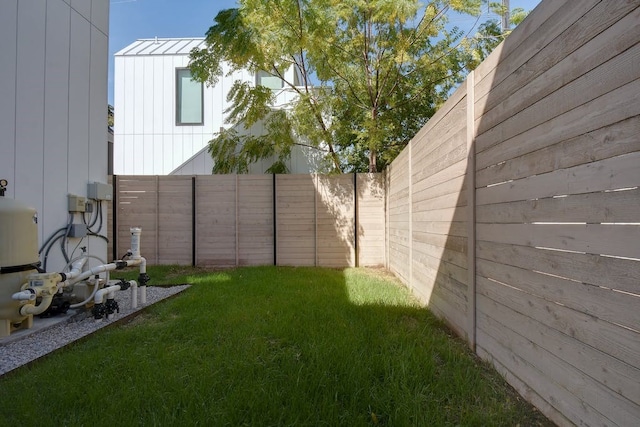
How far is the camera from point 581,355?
138 cm

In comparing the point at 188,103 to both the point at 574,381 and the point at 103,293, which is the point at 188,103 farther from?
the point at 574,381

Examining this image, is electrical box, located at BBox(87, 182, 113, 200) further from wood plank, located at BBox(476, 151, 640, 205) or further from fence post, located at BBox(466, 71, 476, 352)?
wood plank, located at BBox(476, 151, 640, 205)

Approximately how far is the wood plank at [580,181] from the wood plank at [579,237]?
0.15 m

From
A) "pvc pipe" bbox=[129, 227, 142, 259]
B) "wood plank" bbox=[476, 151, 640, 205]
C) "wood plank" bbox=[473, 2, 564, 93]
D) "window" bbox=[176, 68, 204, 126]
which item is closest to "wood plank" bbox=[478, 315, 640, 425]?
"wood plank" bbox=[476, 151, 640, 205]

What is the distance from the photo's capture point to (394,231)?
18.4 ft

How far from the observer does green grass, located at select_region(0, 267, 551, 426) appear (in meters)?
1.64

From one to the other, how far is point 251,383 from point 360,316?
142cm

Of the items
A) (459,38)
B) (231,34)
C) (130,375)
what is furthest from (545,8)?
(459,38)

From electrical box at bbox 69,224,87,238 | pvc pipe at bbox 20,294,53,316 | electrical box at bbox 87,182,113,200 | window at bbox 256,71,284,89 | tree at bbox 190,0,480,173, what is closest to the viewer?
pvc pipe at bbox 20,294,53,316

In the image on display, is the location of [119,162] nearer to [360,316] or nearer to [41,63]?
[41,63]

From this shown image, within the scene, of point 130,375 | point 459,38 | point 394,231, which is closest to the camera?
point 130,375

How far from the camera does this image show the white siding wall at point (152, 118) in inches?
331

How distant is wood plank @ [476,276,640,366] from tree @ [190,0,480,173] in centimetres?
475

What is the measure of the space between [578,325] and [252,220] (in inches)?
227
